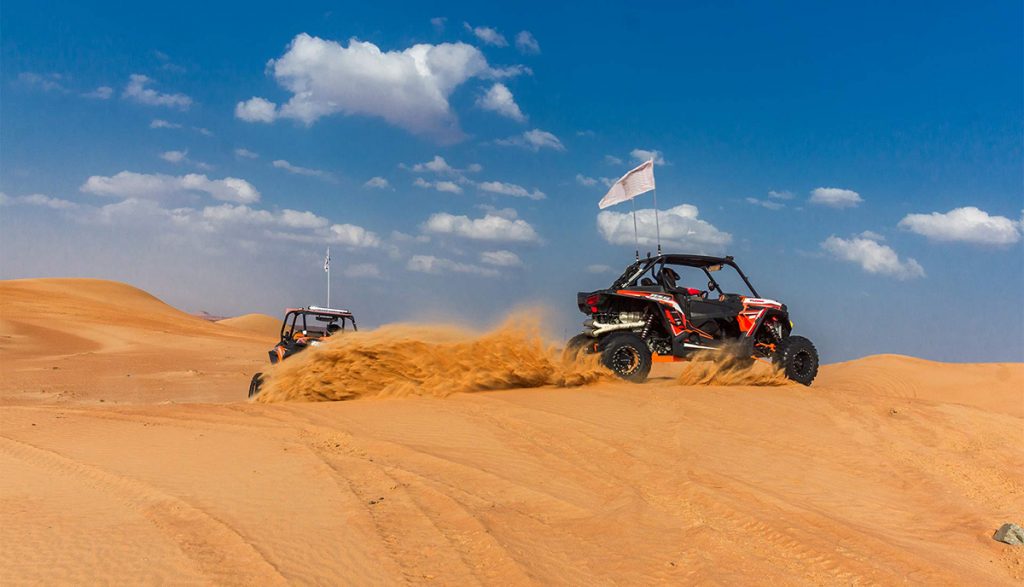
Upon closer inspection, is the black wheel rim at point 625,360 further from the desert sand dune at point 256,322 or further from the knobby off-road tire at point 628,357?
the desert sand dune at point 256,322

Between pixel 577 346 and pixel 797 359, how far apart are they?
3806 millimetres

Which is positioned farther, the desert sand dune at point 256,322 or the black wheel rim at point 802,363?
the desert sand dune at point 256,322

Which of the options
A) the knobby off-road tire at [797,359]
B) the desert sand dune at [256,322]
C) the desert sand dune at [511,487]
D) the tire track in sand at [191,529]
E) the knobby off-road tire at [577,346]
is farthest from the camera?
the desert sand dune at [256,322]

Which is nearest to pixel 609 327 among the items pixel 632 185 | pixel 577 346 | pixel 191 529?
pixel 577 346

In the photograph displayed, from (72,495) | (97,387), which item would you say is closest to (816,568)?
(72,495)

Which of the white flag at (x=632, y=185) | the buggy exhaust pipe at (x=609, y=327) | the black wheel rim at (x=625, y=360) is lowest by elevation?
the black wheel rim at (x=625, y=360)

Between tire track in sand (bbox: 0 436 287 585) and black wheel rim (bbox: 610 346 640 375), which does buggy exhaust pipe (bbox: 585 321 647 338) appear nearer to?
black wheel rim (bbox: 610 346 640 375)

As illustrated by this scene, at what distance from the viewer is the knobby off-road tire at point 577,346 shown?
36.5ft

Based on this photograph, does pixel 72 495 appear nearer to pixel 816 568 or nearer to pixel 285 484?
pixel 285 484

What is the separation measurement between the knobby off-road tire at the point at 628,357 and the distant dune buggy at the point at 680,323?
0.02 metres

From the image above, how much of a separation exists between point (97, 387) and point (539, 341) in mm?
10263

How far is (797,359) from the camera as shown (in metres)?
11.9

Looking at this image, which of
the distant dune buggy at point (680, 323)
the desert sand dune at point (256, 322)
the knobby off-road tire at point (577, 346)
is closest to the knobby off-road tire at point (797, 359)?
the distant dune buggy at point (680, 323)

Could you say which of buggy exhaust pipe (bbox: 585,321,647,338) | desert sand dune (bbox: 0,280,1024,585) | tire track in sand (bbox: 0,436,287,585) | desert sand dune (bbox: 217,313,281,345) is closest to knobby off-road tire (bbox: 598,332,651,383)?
buggy exhaust pipe (bbox: 585,321,647,338)
